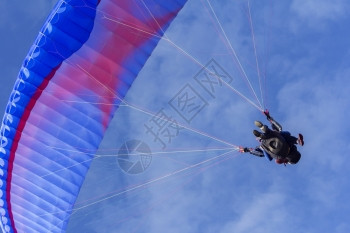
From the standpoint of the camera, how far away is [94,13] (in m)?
11.2

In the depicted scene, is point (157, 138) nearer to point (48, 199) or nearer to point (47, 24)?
point (48, 199)

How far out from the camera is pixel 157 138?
12984 millimetres

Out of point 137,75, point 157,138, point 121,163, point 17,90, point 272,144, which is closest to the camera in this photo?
point 272,144

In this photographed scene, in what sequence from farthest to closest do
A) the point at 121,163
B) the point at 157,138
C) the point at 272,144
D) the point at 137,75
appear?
1. the point at 121,163
2. the point at 157,138
3. the point at 137,75
4. the point at 272,144

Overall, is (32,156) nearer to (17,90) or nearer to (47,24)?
(17,90)

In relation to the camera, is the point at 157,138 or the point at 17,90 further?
the point at 157,138

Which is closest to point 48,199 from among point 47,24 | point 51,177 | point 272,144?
point 51,177

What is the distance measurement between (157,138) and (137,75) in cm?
175

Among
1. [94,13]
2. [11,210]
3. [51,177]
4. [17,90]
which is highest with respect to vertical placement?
[94,13]

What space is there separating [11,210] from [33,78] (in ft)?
11.2

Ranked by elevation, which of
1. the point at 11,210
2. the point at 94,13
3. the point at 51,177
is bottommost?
the point at 11,210

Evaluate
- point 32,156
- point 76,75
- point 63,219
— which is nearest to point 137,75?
point 76,75

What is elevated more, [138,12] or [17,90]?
[138,12]

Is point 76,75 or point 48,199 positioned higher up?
point 76,75
